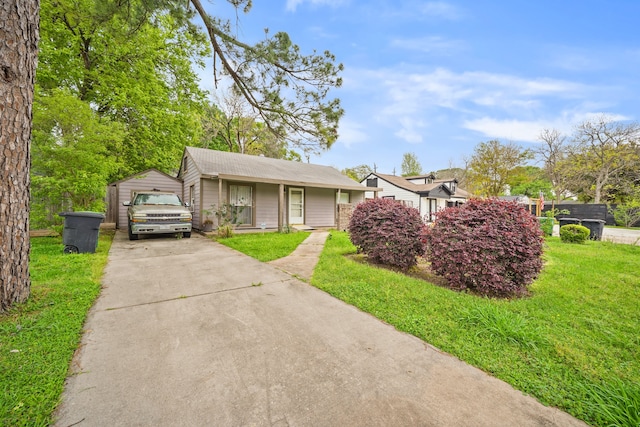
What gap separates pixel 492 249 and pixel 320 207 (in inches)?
394

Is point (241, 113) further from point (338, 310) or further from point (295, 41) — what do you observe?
point (338, 310)

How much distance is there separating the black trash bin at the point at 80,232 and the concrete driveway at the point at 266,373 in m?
3.60

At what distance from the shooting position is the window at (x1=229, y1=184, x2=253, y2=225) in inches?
426

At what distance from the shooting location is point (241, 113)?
70.5ft

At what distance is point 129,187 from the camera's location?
1122cm

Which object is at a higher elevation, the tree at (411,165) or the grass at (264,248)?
the tree at (411,165)

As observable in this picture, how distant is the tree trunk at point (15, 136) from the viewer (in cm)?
265

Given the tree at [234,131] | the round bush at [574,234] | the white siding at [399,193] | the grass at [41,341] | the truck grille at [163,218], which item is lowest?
the grass at [41,341]

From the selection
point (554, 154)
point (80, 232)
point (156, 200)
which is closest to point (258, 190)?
point (156, 200)

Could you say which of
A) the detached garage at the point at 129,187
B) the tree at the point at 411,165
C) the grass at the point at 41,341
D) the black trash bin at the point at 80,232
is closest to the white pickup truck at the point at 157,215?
the black trash bin at the point at 80,232

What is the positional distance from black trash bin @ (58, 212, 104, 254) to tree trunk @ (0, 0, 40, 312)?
131 inches

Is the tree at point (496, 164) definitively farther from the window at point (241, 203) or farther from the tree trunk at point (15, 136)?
the tree trunk at point (15, 136)

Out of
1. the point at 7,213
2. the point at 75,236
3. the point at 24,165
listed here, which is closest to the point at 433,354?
the point at 7,213

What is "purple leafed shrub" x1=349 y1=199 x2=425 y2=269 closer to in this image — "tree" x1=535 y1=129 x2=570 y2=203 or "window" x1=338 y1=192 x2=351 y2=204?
"window" x1=338 y1=192 x2=351 y2=204
